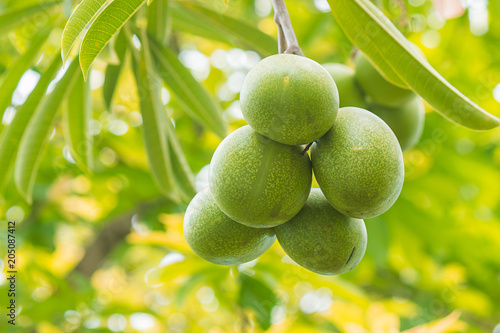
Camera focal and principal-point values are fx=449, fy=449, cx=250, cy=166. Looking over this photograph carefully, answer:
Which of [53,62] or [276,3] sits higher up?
[276,3]

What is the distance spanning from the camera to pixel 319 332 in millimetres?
2188

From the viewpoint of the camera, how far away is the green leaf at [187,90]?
172 centimetres

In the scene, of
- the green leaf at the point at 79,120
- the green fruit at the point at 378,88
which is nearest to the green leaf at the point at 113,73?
the green leaf at the point at 79,120

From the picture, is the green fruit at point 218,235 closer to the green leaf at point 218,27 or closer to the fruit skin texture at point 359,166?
the fruit skin texture at point 359,166

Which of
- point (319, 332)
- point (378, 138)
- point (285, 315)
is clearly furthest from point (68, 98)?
point (285, 315)

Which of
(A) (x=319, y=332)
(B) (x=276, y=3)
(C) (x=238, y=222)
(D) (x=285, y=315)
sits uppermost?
(B) (x=276, y=3)

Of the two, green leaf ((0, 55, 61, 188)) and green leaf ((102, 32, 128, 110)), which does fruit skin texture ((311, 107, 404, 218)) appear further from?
green leaf ((0, 55, 61, 188))

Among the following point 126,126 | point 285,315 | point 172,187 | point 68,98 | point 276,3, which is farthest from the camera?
point 126,126

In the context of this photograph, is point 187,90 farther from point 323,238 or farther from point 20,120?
point 323,238

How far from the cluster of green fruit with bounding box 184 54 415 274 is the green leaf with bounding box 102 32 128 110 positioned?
873 millimetres

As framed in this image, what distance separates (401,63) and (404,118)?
0.57 m

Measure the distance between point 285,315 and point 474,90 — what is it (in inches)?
67.5

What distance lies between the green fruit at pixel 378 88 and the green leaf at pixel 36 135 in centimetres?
100

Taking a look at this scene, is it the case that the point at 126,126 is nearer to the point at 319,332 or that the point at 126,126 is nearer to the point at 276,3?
the point at 319,332
